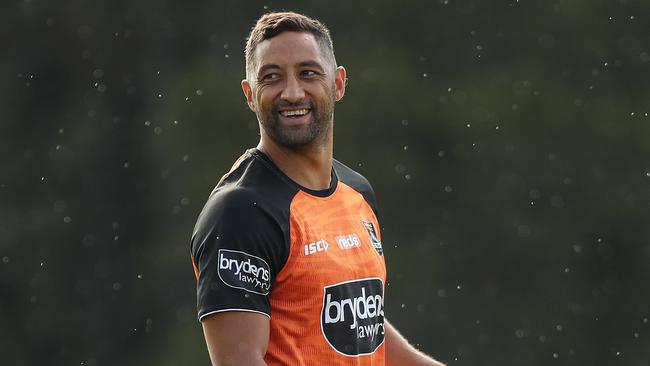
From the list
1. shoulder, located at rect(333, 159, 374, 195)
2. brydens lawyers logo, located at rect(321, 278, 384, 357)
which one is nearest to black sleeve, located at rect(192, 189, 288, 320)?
brydens lawyers logo, located at rect(321, 278, 384, 357)

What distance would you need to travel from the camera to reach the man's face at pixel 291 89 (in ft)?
13.9

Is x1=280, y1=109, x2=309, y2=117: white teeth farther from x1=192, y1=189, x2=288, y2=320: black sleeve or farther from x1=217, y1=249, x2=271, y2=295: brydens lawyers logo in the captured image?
x1=217, y1=249, x2=271, y2=295: brydens lawyers logo

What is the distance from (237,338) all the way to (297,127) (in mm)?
750

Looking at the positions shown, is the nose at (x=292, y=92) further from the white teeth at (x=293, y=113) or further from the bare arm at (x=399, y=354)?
the bare arm at (x=399, y=354)

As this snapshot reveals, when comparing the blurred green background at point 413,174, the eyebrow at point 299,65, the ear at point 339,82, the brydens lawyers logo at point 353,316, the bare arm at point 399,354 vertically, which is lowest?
the blurred green background at point 413,174

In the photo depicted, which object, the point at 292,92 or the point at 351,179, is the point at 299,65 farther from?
the point at 351,179

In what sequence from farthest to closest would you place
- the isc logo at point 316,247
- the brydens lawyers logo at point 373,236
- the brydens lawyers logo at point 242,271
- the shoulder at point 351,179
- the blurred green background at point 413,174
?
the blurred green background at point 413,174
the shoulder at point 351,179
the brydens lawyers logo at point 373,236
the isc logo at point 316,247
the brydens lawyers logo at point 242,271

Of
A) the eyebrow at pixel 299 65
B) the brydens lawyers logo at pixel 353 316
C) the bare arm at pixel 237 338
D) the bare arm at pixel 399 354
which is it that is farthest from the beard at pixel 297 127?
the bare arm at pixel 399 354

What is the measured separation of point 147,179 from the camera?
15695mm

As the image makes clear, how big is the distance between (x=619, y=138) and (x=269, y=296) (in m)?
11.8

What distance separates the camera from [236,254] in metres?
3.90

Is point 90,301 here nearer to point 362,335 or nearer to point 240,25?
point 240,25

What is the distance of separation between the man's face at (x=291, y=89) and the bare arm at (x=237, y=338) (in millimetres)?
654

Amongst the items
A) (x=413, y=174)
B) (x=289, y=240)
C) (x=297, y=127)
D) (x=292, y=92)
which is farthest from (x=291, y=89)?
(x=413, y=174)
